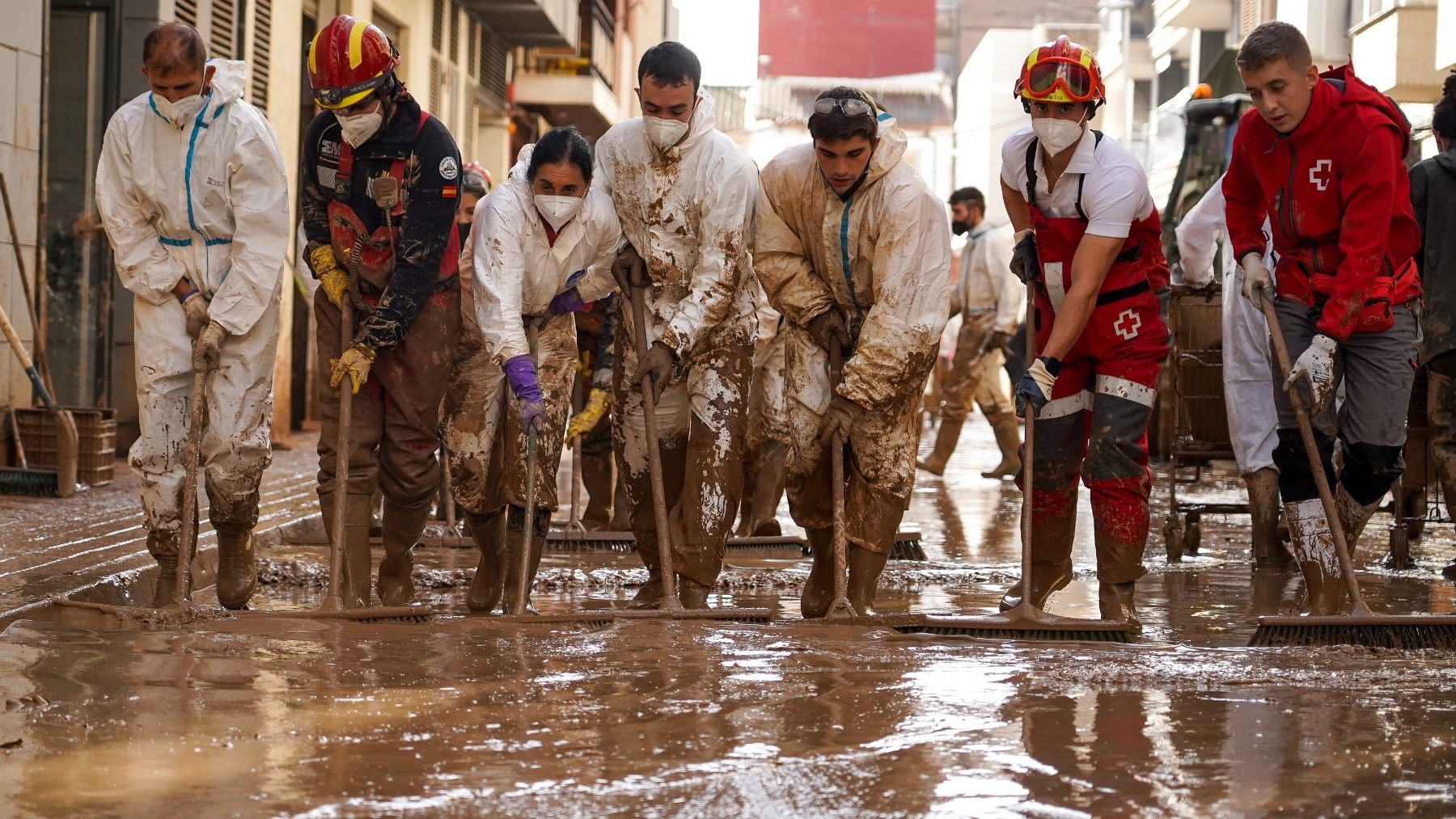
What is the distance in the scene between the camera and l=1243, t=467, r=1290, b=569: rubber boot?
A: 25.0ft

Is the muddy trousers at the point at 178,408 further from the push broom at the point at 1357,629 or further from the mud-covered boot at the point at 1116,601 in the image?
the push broom at the point at 1357,629

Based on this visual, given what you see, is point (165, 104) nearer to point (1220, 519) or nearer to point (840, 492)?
point (840, 492)

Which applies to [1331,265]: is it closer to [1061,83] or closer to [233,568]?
[1061,83]

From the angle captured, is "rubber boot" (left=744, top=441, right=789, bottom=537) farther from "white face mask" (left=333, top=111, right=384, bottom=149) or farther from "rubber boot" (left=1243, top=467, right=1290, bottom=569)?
"white face mask" (left=333, top=111, right=384, bottom=149)

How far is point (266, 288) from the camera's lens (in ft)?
18.8

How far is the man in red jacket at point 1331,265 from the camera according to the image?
5484 millimetres

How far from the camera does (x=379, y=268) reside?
586 cm

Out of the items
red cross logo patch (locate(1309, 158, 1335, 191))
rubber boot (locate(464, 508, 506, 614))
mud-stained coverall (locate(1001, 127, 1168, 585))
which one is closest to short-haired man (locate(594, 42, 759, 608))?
rubber boot (locate(464, 508, 506, 614))

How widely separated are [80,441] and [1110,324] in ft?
18.2

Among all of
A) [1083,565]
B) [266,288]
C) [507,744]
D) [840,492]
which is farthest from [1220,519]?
→ [507,744]

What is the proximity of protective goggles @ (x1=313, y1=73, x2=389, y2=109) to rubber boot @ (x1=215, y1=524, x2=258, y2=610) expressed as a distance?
4.63ft

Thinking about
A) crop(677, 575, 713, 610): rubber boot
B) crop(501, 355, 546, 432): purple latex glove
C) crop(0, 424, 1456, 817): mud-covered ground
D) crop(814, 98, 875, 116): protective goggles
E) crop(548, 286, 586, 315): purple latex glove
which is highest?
crop(814, 98, 875, 116): protective goggles

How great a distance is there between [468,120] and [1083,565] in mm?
13766

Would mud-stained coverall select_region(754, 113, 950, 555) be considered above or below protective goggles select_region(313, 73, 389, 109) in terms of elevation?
below
